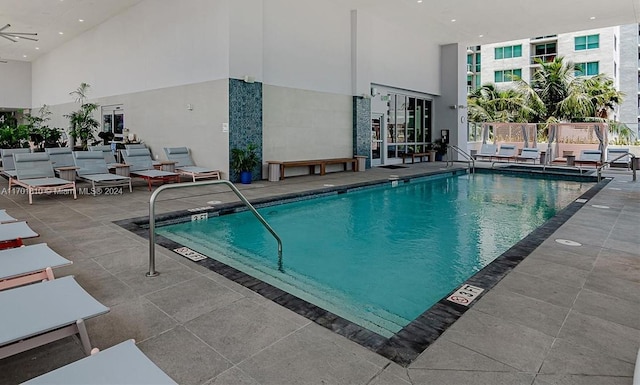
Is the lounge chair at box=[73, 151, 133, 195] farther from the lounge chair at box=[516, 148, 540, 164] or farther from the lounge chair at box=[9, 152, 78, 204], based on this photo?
the lounge chair at box=[516, 148, 540, 164]

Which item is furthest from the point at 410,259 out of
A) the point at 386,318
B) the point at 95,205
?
the point at 95,205

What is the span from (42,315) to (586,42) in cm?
3452

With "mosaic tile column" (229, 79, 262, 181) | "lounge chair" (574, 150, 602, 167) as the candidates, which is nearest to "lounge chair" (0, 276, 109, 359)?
Answer: "mosaic tile column" (229, 79, 262, 181)

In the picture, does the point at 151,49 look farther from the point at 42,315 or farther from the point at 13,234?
the point at 42,315

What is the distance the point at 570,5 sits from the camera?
11.5 metres

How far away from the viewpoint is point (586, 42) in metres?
27.8

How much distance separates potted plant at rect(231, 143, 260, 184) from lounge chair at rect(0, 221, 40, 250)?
5548 millimetres

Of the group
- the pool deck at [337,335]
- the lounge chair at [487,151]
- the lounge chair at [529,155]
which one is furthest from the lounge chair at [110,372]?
the lounge chair at [487,151]

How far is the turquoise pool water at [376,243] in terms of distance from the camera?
3.57 metres

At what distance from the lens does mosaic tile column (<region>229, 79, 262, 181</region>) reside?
9.18 metres

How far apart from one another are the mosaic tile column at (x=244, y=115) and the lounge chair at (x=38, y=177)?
132 inches

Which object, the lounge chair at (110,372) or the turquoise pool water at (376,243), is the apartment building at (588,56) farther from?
the lounge chair at (110,372)

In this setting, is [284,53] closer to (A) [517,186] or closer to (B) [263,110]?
(B) [263,110]

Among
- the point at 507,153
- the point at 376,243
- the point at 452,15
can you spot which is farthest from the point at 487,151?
the point at 376,243
